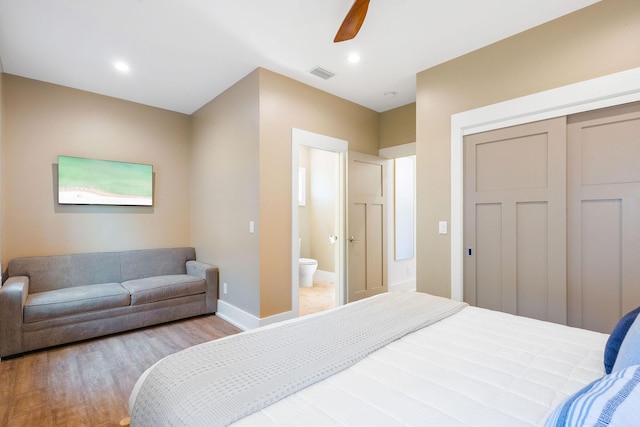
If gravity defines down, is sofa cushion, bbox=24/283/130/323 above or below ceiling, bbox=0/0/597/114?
below

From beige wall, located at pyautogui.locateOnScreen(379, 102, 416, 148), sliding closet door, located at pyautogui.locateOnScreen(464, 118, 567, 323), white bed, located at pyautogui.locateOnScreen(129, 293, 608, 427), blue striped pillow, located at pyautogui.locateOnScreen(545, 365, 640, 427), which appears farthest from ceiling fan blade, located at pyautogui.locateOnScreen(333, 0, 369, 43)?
beige wall, located at pyautogui.locateOnScreen(379, 102, 416, 148)

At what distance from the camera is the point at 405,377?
104 centimetres

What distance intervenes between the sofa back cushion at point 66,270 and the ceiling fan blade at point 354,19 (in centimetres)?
349

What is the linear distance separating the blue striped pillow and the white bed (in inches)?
9.2

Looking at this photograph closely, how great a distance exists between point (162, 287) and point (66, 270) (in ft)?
3.38

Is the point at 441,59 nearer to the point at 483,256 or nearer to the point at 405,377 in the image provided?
the point at 483,256

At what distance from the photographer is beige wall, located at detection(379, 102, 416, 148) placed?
3.82 metres

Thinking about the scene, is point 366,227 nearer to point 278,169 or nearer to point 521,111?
point 278,169

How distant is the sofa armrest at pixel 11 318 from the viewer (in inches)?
96.2

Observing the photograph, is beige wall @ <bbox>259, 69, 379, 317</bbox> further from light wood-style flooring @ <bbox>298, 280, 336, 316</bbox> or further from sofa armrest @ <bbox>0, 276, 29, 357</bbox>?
sofa armrest @ <bbox>0, 276, 29, 357</bbox>

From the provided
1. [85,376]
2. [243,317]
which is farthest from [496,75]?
[85,376]

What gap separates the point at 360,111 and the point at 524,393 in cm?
357

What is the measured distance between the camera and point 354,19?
184 centimetres

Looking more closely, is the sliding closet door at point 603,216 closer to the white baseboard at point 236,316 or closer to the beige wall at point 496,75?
the beige wall at point 496,75
